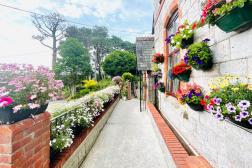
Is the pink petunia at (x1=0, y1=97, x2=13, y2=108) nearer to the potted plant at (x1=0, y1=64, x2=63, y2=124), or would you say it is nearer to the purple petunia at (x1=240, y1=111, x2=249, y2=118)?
the potted plant at (x1=0, y1=64, x2=63, y2=124)

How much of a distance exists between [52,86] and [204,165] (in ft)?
7.46

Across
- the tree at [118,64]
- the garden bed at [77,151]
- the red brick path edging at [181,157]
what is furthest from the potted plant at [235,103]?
the tree at [118,64]

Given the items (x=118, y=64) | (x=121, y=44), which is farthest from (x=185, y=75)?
(x=121, y=44)

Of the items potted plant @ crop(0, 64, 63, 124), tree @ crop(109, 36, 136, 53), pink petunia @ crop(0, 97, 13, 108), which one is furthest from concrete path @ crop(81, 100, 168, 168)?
tree @ crop(109, 36, 136, 53)

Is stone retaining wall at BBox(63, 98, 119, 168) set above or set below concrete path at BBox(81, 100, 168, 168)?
above

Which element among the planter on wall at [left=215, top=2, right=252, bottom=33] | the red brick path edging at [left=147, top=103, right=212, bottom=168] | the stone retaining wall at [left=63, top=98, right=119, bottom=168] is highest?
the planter on wall at [left=215, top=2, right=252, bottom=33]

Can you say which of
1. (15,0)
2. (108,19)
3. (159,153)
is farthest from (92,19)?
(159,153)

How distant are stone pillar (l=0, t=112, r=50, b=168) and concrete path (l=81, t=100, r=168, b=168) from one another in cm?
135

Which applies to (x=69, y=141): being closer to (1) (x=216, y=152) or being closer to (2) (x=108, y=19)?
(1) (x=216, y=152)

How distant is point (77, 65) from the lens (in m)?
26.1

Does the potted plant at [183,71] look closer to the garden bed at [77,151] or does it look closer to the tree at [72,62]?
the garden bed at [77,151]

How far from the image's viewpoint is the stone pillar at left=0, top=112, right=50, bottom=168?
59.5 inches

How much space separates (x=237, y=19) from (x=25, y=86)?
2.27 metres

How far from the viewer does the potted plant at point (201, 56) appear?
2.25 meters
